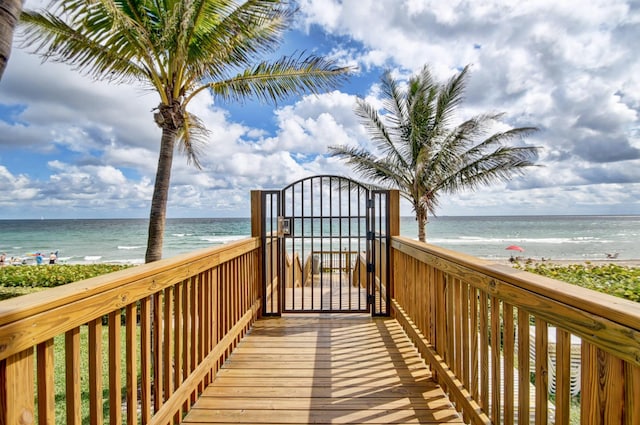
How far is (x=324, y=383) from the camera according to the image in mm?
2361

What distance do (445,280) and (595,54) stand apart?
10.6 metres

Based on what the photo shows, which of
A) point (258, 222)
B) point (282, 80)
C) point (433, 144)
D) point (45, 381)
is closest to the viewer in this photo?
point (45, 381)

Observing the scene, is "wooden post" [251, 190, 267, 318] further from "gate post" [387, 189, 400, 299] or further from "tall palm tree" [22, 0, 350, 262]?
"gate post" [387, 189, 400, 299]

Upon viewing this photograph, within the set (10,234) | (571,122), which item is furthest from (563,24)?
(10,234)

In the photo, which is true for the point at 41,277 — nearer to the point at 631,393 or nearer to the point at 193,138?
the point at 193,138

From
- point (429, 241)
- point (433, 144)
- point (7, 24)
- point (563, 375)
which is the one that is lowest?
point (429, 241)

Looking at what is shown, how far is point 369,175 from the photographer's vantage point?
946 centimetres

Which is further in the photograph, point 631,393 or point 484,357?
point 484,357

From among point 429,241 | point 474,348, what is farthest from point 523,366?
point 429,241

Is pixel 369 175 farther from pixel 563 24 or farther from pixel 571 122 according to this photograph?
pixel 571 122

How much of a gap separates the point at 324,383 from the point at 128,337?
1518 mm

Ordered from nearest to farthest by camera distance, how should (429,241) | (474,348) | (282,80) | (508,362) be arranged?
(508,362) → (474,348) → (282,80) → (429,241)

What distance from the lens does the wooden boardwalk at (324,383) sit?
1990 mm

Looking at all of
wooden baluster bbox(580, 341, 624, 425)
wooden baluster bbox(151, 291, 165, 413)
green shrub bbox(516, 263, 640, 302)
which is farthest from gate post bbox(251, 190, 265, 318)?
green shrub bbox(516, 263, 640, 302)
